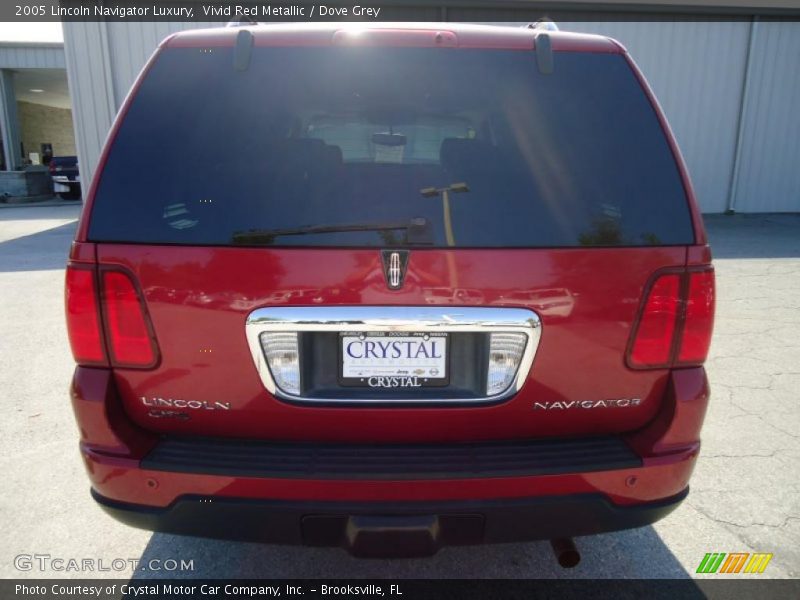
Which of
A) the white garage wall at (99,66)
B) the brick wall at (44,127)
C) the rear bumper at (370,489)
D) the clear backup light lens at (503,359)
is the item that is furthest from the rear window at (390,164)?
the brick wall at (44,127)

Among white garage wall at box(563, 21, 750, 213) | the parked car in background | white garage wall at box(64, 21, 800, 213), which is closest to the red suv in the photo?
white garage wall at box(64, 21, 800, 213)

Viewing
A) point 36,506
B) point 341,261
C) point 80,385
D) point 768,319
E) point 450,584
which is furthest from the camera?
point 768,319

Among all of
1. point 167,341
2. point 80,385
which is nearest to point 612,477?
point 167,341

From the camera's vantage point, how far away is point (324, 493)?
154 cm

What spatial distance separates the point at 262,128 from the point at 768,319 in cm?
A: 547

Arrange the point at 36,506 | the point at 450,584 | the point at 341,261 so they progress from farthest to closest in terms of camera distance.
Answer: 1. the point at 36,506
2. the point at 450,584
3. the point at 341,261

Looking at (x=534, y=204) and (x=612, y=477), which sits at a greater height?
(x=534, y=204)

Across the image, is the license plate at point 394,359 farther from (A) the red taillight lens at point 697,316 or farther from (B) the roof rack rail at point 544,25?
(B) the roof rack rail at point 544,25

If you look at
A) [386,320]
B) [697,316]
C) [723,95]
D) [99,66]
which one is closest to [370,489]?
[386,320]

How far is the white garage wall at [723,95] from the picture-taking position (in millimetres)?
11516

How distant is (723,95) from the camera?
39.3 ft

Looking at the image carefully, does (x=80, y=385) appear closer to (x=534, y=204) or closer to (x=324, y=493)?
(x=324, y=493)

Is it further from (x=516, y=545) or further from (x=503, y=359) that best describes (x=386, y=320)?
(x=516, y=545)

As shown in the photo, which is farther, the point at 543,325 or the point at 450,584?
the point at 450,584
